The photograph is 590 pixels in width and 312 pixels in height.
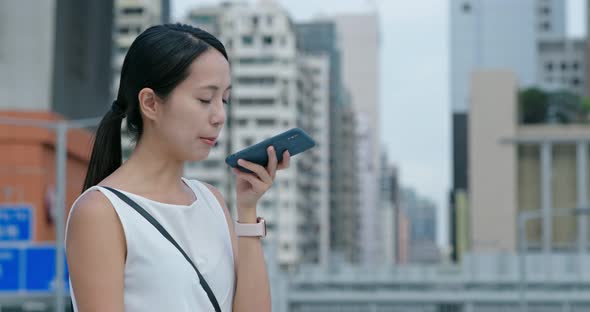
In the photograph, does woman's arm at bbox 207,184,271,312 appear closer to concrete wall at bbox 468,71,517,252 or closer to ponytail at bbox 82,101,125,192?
ponytail at bbox 82,101,125,192

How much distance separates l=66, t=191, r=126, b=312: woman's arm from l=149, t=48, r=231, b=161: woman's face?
0.23 m

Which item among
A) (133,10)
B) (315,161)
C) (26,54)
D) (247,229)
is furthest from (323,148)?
(247,229)

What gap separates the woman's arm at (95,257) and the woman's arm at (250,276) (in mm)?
321

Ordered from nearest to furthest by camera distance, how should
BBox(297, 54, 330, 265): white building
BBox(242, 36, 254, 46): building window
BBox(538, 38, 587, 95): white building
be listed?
BBox(242, 36, 254, 46): building window
BBox(297, 54, 330, 265): white building
BBox(538, 38, 587, 95): white building

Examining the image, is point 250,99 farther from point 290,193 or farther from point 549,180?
point 549,180

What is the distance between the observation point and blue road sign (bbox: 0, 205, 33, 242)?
24.0 meters

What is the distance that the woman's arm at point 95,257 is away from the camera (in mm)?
2094

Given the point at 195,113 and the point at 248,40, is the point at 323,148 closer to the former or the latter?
the point at 248,40

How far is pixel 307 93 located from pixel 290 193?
13.5 metres

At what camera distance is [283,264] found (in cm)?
8588

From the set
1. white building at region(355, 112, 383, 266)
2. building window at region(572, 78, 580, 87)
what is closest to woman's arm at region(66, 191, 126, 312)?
building window at region(572, 78, 580, 87)

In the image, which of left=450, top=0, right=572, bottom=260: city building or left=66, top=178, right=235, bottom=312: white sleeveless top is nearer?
left=66, top=178, right=235, bottom=312: white sleeveless top

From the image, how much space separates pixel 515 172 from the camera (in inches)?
2771

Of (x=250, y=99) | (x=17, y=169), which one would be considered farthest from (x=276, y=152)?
(x=250, y=99)
